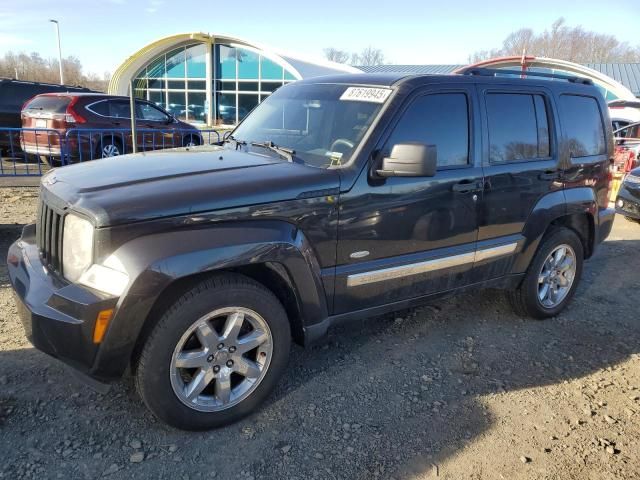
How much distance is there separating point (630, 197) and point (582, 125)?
4.73m

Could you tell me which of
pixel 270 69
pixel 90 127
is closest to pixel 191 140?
pixel 90 127

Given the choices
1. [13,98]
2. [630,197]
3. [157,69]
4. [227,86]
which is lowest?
[630,197]

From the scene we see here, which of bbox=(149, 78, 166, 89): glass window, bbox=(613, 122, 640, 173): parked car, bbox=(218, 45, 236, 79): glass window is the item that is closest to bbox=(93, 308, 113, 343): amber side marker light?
bbox=(613, 122, 640, 173): parked car

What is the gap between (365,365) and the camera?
11.6ft

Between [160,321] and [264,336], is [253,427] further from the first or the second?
[160,321]

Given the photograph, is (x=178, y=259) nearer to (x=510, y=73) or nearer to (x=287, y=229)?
(x=287, y=229)

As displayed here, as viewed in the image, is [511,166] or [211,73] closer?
[511,166]

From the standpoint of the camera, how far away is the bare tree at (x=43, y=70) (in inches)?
2429

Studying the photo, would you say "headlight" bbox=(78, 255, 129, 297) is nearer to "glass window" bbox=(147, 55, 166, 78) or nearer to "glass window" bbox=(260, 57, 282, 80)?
"glass window" bbox=(260, 57, 282, 80)

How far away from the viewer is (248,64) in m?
31.2

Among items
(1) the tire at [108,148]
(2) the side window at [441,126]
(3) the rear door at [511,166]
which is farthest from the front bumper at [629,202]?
(1) the tire at [108,148]

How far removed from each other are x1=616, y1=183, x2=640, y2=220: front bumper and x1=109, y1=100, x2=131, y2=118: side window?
32.4ft

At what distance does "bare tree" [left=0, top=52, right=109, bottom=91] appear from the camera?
61688 millimetres

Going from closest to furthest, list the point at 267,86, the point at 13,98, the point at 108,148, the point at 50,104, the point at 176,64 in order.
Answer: the point at 108,148 → the point at 50,104 → the point at 13,98 → the point at 267,86 → the point at 176,64
